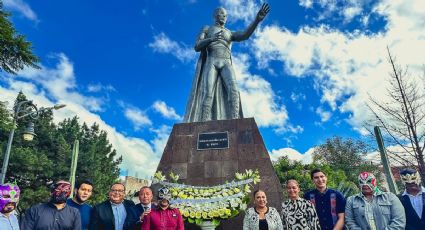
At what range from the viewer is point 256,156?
22.8ft

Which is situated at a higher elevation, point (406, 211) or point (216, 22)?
point (216, 22)

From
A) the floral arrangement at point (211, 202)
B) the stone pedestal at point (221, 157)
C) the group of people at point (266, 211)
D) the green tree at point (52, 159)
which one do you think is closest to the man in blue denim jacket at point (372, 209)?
the group of people at point (266, 211)

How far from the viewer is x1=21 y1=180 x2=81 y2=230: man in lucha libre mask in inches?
138

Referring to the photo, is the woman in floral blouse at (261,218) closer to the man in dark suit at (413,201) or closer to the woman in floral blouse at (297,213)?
the woman in floral blouse at (297,213)

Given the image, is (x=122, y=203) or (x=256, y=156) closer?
(x=122, y=203)

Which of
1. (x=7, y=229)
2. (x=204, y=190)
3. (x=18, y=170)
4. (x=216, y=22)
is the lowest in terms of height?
(x=7, y=229)

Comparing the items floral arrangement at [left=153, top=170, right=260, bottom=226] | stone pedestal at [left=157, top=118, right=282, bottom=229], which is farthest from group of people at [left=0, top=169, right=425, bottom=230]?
stone pedestal at [left=157, top=118, right=282, bottom=229]

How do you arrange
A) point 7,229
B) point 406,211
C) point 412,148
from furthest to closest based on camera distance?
point 412,148
point 406,211
point 7,229

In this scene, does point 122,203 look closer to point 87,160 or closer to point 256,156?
point 256,156

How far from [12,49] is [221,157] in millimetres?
7963

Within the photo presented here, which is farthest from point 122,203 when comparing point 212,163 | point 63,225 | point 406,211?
point 406,211

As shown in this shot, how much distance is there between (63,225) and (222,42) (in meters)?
7.32

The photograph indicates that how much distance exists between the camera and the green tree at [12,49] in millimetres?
9758

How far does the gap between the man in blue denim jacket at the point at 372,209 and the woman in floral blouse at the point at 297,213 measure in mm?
418
